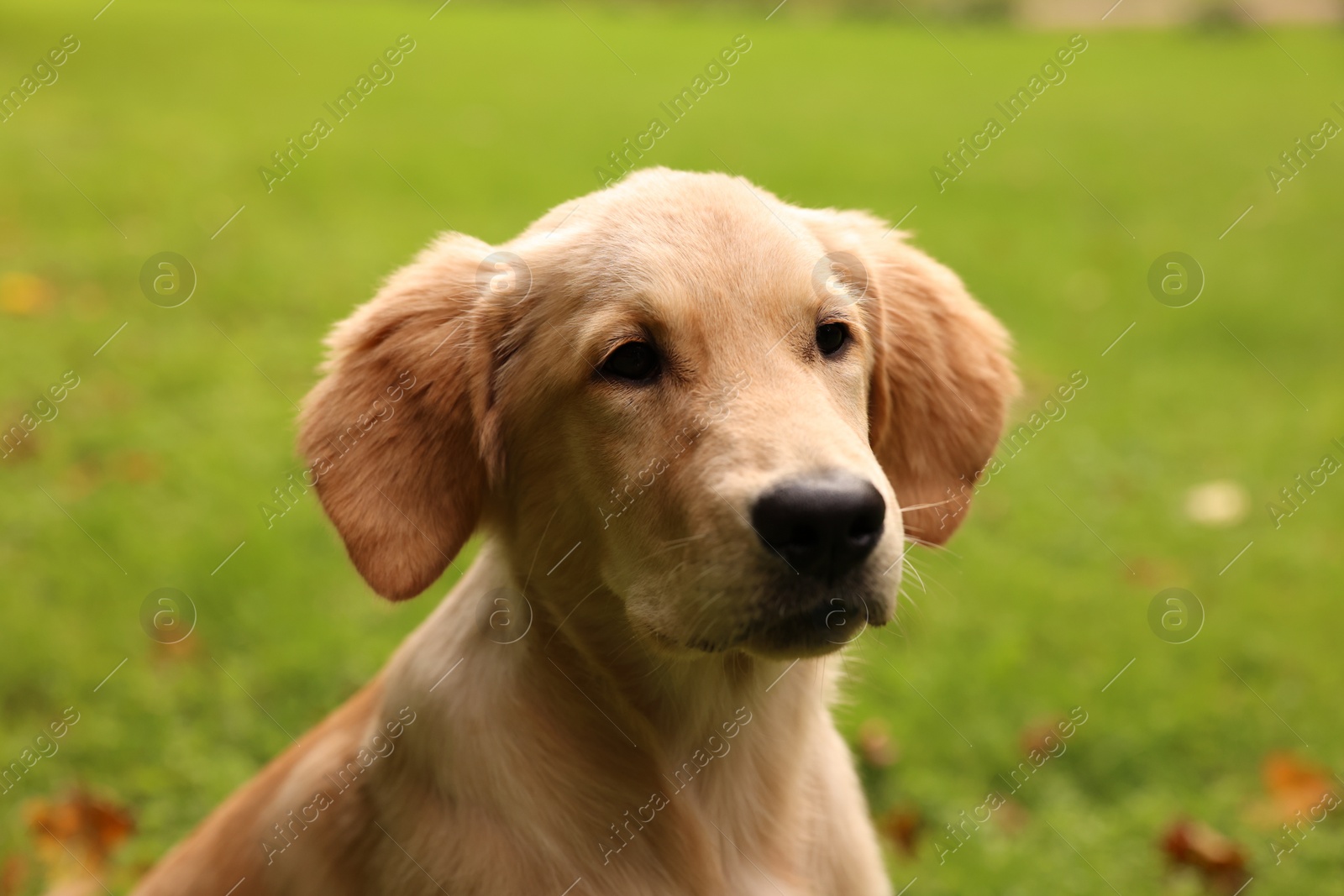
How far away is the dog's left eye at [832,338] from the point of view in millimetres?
2551

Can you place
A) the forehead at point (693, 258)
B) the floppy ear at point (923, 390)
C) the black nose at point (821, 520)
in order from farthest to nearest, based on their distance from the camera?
1. the floppy ear at point (923, 390)
2. the forehead at point (693, 258)
3. the black nose at point (821, 520)

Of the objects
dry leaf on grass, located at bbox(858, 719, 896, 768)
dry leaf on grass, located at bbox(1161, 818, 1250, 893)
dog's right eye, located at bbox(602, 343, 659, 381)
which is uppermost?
dog's right eye, located at bbox(602, 343, 659, 381)

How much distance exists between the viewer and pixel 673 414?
2.37m

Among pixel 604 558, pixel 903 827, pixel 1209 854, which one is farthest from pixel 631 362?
pixel 1209 854

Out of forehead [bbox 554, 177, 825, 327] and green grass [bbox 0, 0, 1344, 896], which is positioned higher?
forehead [bbox 554, 177, 825, 327]

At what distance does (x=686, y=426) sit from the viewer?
233cm

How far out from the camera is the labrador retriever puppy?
2.27 m

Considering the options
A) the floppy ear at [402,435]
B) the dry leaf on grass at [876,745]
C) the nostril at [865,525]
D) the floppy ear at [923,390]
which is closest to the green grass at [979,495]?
the dry leaf on grass at [876,745]

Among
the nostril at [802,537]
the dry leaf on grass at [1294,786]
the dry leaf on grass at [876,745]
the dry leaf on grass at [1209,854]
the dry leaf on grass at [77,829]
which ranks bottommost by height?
the dry leaf on grass at [1294,786]

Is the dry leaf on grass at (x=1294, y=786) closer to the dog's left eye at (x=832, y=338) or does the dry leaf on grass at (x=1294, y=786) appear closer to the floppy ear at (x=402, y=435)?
→ the dog's left eye at (x=832, y=338)

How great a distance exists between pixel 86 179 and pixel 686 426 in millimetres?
8910

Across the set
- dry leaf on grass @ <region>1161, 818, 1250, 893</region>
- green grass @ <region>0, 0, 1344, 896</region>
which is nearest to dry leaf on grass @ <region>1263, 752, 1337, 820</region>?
green grass @ <region>0, 0, 1344, 896</region>

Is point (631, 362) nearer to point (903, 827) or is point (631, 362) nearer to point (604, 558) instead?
point (604, 558)

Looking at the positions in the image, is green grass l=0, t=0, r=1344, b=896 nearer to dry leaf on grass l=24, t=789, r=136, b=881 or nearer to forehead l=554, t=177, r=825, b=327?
dry leaf on grass l=24, t=789, r=136, b=881
